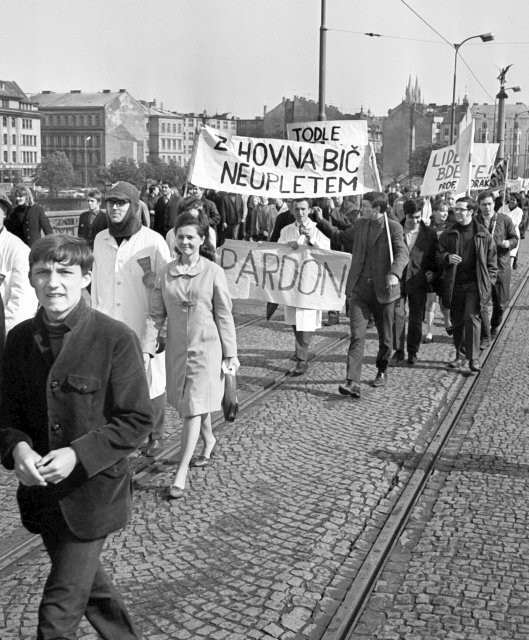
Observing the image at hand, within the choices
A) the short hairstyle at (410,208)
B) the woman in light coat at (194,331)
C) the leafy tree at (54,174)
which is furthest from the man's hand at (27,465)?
the leafy tree at (54,174)

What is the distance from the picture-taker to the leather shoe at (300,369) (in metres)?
9.98

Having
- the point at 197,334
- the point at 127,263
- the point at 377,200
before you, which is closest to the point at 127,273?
the point at 127,263

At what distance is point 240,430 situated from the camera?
25.4 feet

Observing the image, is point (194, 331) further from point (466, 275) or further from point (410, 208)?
point (410, 208)

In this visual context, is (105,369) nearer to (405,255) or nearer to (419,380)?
(405,255)

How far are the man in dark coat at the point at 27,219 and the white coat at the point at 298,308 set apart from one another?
457cm

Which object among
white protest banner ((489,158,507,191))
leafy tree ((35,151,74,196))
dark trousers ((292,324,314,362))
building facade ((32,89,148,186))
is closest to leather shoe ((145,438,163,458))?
dark trousers ((292,324,314,362))

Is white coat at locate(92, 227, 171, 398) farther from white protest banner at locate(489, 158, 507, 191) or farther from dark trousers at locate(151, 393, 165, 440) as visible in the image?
white protest banner at locate(489, 158, 507, 191)

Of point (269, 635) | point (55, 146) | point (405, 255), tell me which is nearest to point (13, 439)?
point (269, 635)

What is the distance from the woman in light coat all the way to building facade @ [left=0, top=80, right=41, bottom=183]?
410 ft

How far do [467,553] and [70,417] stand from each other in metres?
2.73

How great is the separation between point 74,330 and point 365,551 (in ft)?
8.56

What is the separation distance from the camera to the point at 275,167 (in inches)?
418

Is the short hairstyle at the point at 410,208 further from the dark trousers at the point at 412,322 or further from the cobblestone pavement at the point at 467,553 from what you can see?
the cobblestone pavement at the point at 467,553
